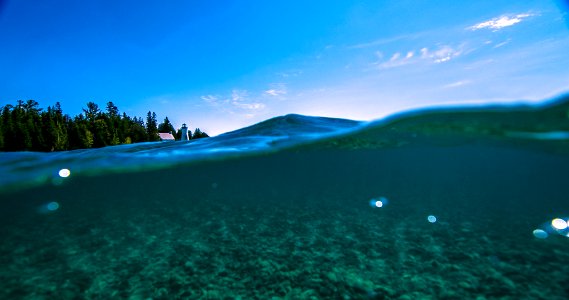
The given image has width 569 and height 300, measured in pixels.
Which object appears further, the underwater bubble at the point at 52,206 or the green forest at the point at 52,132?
the green forest at the point at 52,132

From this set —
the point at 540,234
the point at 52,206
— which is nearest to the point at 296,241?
the point at 540,234

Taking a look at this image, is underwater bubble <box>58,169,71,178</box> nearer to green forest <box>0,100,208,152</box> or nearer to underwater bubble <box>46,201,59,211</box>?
underwater bubble <box>46,201,59,211</box>

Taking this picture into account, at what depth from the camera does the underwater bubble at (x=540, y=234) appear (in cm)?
758

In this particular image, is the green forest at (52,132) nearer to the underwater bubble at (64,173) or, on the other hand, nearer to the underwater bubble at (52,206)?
the underwater bubble at (52,206)

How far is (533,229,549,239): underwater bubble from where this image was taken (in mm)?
7584

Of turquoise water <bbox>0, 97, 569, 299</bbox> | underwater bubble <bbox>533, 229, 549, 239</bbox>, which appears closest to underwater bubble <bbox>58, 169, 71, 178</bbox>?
turquoise water <bbox>0, 97, 569, 299</bbox>

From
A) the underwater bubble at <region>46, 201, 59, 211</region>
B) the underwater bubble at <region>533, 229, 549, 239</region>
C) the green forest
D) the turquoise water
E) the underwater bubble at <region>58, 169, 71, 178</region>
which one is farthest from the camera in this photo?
the green forest

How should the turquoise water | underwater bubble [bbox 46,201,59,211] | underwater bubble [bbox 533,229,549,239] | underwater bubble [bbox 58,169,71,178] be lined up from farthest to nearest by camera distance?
1. underwater bubble [bbox 46,201,59,211]
2. underwater bubble [bbox 58,169,71,178]
3. underwater bubble [bbox 533,229,549,239]
4. the turquoise water

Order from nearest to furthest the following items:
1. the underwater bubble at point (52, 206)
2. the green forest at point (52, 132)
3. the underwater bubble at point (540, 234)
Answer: the underwater bubble at point (540, 234) < the underwater bubble at point (52, 206) < the green forest at point (52, 132)

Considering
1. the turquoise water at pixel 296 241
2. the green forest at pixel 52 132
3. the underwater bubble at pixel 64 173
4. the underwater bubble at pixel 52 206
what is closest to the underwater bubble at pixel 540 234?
the turquoise water at pixel 296 241

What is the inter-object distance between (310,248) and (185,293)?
2.84m

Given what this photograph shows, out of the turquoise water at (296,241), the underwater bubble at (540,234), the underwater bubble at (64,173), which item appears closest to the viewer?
the turquoise water at (296,241)

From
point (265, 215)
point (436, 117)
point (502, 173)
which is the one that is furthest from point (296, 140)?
point (502, 173)

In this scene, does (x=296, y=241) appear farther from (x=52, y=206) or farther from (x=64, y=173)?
(x=52, y=206)
